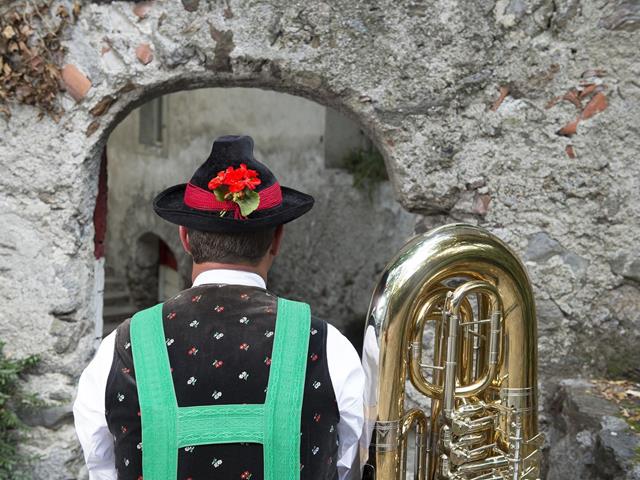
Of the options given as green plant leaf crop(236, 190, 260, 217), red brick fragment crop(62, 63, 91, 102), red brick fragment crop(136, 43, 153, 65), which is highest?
red brick fragment crop(136, 43, 153, 65)

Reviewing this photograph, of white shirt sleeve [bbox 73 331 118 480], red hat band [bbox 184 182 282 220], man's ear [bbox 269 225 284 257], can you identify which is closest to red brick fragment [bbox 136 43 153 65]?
red hat band [bbox 184 182 282 220]

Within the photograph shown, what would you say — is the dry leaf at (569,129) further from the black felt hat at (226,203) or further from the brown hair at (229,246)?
the brown hair at (229,246)

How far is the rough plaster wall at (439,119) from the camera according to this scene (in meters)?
3.49

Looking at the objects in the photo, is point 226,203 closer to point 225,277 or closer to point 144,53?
point 225,277

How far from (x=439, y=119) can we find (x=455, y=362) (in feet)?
5.01

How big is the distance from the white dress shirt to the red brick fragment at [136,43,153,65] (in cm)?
168

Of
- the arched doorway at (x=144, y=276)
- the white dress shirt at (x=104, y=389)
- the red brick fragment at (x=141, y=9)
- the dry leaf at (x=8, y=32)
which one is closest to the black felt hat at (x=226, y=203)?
the white dress shirt at (x=104, y=389)

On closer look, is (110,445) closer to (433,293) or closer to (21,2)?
(433,293)

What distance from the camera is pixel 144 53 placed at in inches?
138

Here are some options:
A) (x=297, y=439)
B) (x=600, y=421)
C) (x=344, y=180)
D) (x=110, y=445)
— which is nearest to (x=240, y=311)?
(x=297, y=439)

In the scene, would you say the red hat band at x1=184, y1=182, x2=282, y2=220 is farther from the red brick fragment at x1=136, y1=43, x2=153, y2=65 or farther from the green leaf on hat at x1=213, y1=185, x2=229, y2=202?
the red brick fragment at x1=136, y1=43, x2=153, y2=65

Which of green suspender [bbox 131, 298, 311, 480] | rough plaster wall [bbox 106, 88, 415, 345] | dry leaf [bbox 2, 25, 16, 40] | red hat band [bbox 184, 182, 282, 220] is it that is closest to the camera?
green suspender [bbox 131, 298, 311, 480]

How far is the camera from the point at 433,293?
226cm

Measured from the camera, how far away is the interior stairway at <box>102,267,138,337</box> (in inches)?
321
